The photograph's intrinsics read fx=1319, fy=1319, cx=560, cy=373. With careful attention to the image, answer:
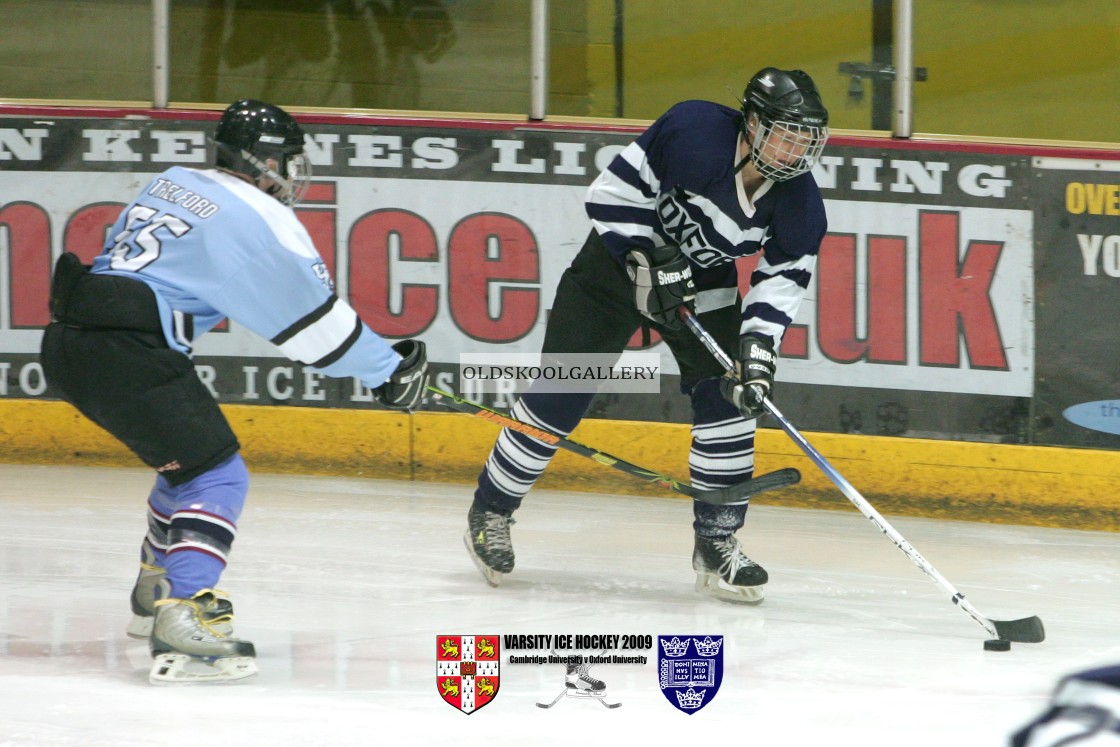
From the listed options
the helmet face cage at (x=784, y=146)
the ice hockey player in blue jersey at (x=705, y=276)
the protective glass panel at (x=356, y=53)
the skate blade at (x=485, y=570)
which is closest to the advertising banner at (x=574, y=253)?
the protective glass panel at (x=356, y=53)

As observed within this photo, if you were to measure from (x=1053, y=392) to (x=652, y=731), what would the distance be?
234cm

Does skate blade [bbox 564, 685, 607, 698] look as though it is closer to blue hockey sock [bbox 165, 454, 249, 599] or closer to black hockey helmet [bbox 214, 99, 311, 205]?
blue hockey sock [bbox 165, 454, 249, 599]

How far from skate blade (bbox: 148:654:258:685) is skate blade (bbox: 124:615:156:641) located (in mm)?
289

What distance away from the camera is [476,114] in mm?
4574

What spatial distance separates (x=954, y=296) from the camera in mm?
4223

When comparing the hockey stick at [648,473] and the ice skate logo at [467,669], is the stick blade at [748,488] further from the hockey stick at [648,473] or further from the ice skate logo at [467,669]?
the ice skate logo at [467,669]

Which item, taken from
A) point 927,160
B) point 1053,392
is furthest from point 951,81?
point 1053,392

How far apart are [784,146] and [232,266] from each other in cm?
126

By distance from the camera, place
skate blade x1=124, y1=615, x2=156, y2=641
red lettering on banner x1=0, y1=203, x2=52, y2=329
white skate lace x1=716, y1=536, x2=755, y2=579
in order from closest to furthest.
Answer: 1. skate blade x1=124, y1=615, x2=156, y2=641
2. white skate lace x1=716, y1=536, x2=755, y2=579
3. red lettering on banner x1=0, y1=203, x2=52, y2=329

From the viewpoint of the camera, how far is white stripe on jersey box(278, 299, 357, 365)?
252 cm

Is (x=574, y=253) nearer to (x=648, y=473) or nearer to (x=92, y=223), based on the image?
(x=648, y=473)

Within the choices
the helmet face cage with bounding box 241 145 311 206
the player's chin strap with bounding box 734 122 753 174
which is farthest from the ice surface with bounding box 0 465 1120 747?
the player's chin strap with bounding box 734 122 753 174

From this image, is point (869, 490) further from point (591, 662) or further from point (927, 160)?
point (591, 662)

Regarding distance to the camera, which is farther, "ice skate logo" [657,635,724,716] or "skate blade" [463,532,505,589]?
"skate blade" [463,532,505,589]
